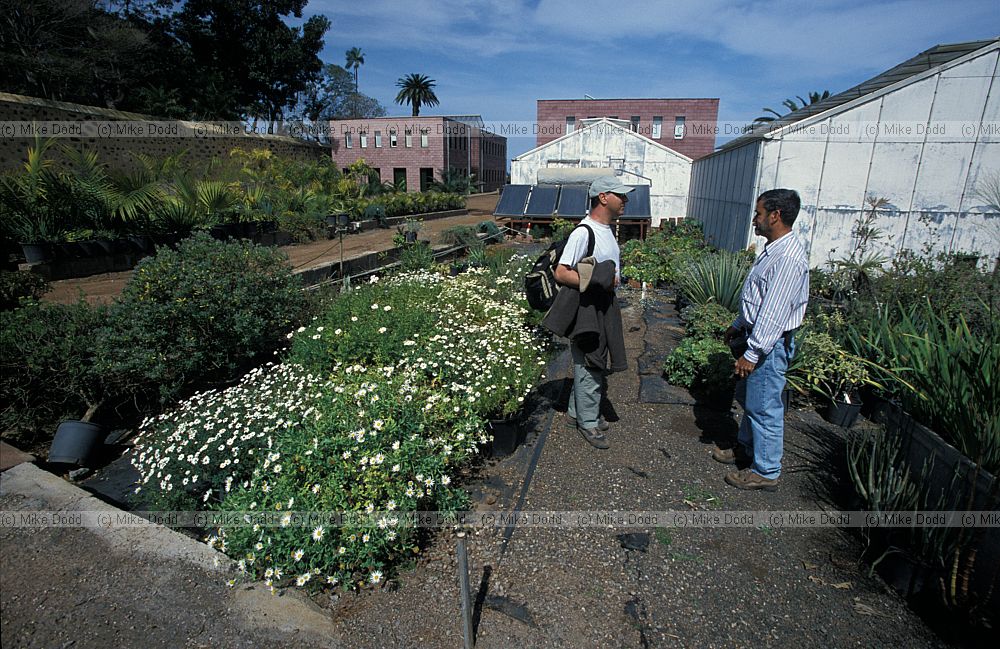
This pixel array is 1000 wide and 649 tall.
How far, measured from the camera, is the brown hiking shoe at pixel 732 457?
3.46m

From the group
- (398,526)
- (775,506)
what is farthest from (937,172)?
(398,526)

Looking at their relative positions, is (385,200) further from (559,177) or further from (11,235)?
(11,235)

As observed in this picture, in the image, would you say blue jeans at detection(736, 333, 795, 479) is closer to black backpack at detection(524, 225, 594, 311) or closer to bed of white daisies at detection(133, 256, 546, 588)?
black backpack at detection(524, 225, 594, 311)

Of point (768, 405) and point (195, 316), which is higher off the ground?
point (195, 316)

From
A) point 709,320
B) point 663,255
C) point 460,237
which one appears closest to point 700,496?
point 709,320

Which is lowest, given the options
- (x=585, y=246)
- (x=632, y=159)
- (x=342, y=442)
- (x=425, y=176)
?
(x=342, y=442)

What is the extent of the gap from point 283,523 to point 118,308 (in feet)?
10.1

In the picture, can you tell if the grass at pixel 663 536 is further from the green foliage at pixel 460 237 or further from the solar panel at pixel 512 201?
the solar panel at pixel 512 201

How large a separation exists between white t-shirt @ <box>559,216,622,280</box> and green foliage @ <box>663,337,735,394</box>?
5.55ft

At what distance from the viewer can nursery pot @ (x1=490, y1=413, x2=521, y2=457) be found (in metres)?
3.44

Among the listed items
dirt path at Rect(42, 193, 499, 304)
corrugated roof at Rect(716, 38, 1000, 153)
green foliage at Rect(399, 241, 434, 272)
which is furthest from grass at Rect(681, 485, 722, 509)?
corrugated roof at Rect(716, 38, 1000, 153)

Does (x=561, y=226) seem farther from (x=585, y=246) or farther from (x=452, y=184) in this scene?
(x=452, y=184)

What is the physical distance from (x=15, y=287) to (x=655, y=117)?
4563 cm

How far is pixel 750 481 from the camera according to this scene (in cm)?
315
